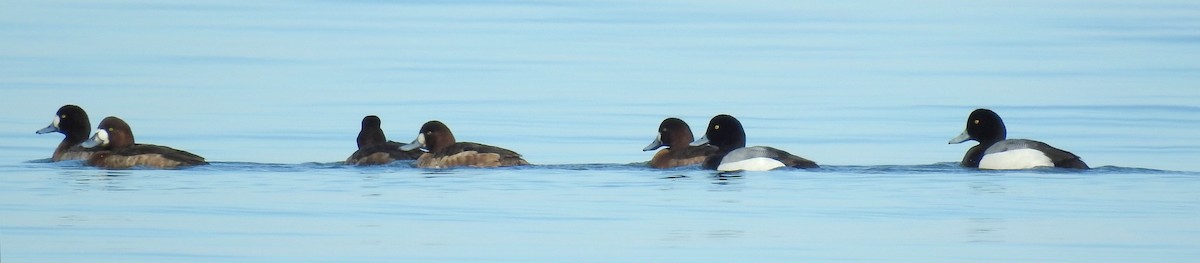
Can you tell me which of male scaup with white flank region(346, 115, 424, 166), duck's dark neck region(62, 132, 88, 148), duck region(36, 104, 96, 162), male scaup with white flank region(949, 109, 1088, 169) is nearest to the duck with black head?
duck's dark neck region(62, 132, 88, 148)

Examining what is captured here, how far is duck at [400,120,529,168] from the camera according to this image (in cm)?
1736

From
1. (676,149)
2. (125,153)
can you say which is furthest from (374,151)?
(676,149)

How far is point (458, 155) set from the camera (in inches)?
694

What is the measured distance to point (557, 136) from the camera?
2097 cm

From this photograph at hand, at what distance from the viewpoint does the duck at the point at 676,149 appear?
706 inches

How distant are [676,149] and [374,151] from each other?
7.55 feet

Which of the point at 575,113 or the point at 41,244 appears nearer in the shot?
the point at 41,244

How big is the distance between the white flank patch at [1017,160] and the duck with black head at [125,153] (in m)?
5.59

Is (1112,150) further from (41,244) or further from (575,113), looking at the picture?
(41,244)

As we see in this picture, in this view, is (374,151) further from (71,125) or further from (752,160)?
(71,125)

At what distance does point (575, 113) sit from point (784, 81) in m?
5.93

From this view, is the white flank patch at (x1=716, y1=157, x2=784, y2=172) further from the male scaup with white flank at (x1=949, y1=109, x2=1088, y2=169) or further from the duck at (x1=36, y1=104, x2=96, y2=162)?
the duck at (x1=36, y1=104, x2=96, y2=162)

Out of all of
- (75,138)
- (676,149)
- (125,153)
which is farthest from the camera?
(75,138)

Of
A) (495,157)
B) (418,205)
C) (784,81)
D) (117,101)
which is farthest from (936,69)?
(418,205)
